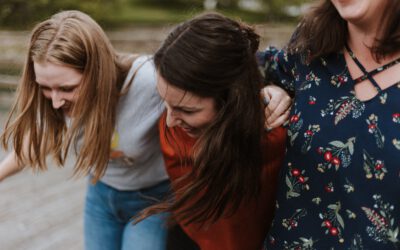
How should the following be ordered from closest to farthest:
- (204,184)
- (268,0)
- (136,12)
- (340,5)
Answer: (340,5), (204,184), (268,0), (136,12)

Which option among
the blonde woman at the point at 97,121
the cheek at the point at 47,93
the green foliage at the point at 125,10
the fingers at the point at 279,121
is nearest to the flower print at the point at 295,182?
the fingers at the point at 279,121

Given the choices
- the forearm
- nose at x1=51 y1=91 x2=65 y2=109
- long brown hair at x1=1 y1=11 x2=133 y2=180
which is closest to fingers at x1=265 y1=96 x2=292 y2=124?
long brown hair at x1=1 y1=11 x2=133 y2=180

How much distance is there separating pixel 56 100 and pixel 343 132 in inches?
33.0

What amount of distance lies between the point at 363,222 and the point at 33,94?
1.05 meters

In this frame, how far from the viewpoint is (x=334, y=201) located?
120cm

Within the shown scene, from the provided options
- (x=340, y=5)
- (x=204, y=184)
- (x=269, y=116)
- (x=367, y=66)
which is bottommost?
(x=204, y=184)

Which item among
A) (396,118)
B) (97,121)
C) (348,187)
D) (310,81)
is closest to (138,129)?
(97,121)

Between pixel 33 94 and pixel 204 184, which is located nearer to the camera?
pixel 204 184

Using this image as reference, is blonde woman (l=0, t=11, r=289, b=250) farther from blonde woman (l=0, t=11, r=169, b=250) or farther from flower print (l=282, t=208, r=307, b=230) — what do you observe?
flower print (l=282, t=208, r=307, b=230)

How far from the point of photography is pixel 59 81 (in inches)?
59.0

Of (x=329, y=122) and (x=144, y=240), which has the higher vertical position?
(x=329, y=122)

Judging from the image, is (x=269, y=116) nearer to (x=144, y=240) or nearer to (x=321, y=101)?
(x=321, y=101)

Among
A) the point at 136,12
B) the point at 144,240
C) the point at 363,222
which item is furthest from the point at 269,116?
the point at 136,12

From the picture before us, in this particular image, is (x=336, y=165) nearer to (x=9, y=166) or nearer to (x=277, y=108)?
(x=277, y=108)
